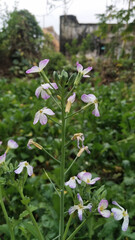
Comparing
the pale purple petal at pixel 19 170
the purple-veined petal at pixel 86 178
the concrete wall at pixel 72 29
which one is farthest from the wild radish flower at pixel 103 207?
the concrete wall at pixel 72 29

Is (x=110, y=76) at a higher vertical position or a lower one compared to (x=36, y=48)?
lower

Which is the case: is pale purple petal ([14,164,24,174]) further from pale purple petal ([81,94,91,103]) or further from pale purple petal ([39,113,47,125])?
pale purple petal ([81,94,91,103])

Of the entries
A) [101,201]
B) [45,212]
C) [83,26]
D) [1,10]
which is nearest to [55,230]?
[45,212]

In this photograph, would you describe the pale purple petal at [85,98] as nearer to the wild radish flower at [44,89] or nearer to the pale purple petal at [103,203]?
the wild radish flower at [44,89]

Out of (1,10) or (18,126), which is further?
(1,10)

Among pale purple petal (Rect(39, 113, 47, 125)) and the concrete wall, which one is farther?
the concrete wall

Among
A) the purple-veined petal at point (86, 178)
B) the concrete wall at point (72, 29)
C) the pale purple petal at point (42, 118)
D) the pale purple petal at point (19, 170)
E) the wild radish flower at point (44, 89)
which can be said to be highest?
the concrete wall at point (72, 29)

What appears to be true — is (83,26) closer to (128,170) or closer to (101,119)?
(101,119)

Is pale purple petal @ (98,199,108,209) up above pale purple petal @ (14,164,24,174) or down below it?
below

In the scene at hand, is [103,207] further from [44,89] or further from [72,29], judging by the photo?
[72,29]

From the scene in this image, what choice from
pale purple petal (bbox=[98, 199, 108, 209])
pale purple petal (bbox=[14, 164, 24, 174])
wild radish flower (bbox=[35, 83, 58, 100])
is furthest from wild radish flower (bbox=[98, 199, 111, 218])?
wild radish flower (bbox=[35, 83, 58, 100])

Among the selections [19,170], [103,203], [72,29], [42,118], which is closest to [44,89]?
[42,118]
